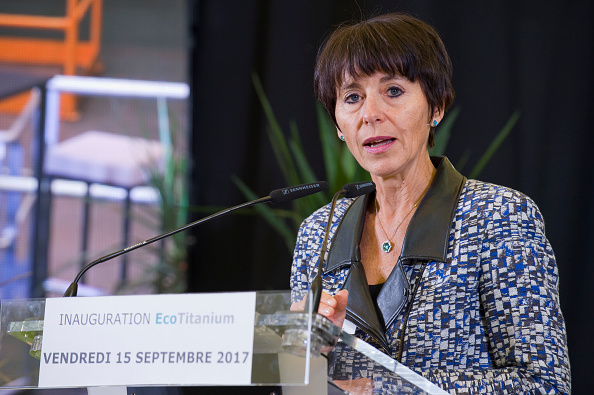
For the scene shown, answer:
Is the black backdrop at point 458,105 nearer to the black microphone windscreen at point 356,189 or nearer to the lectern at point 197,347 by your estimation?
the black microphone windscreen at point 356,189

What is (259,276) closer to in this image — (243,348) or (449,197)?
(449,197)

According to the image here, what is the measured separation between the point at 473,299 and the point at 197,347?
0.75m

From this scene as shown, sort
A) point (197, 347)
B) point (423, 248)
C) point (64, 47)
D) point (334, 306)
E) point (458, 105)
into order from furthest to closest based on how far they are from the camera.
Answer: point (64, 47) → point (458, 105) → point (423, 248) → point (334, 306) → point (197, 347)

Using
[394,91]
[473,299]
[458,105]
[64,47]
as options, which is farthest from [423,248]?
[64,47]

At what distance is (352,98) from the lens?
1754 millimetres

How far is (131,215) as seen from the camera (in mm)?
3637

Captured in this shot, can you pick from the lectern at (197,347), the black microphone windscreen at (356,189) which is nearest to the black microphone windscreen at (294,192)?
the black microphone windscreen at (356,189)

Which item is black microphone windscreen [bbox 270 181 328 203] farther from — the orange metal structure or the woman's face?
the orange metal structure

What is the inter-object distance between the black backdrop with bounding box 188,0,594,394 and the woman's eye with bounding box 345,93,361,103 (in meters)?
1.96

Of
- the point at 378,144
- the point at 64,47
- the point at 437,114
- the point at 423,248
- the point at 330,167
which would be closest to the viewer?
the point at 423,248

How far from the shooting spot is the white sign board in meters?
0.97

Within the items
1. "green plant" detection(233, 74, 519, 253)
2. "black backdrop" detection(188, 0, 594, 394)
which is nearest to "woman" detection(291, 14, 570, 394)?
"green plant" detection(233, 74, 519, 253)

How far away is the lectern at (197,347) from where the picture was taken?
96 cm

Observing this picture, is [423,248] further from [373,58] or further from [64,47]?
[64,47]
